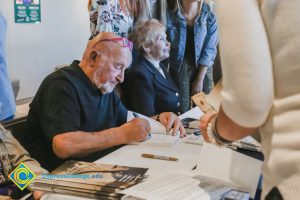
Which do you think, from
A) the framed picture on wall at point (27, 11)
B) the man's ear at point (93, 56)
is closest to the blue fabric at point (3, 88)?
the man's ear at point (93, 56)

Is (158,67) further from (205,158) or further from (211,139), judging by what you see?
(211,139)

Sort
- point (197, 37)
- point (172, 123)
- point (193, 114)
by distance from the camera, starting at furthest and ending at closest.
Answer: point (197, 37) < point (193, 114) < point (172, 123)

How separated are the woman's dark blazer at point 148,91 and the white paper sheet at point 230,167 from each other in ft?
3.77

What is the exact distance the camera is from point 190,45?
3.16m

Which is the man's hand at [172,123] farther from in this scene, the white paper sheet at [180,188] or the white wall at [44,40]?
the white wall at [44,40]

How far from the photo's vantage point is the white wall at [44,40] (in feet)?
17.3

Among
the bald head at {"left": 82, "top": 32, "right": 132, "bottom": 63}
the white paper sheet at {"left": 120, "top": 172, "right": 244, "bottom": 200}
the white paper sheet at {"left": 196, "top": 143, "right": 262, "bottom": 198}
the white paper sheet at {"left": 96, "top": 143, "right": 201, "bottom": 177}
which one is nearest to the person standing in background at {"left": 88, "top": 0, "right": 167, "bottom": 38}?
the bald head at {"left": 82, "top": 32, "right": 132, "bottom": 63}

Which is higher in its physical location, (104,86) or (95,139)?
(104,86)

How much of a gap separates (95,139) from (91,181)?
51 centimetres

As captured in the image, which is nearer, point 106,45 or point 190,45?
point 106,45

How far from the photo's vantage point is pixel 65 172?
4.01ft

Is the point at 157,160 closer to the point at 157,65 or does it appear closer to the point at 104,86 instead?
the point at 104,86

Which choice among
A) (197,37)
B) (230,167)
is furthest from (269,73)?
(197,37)

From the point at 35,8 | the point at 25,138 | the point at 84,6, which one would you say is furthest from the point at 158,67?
the point at 84,6
